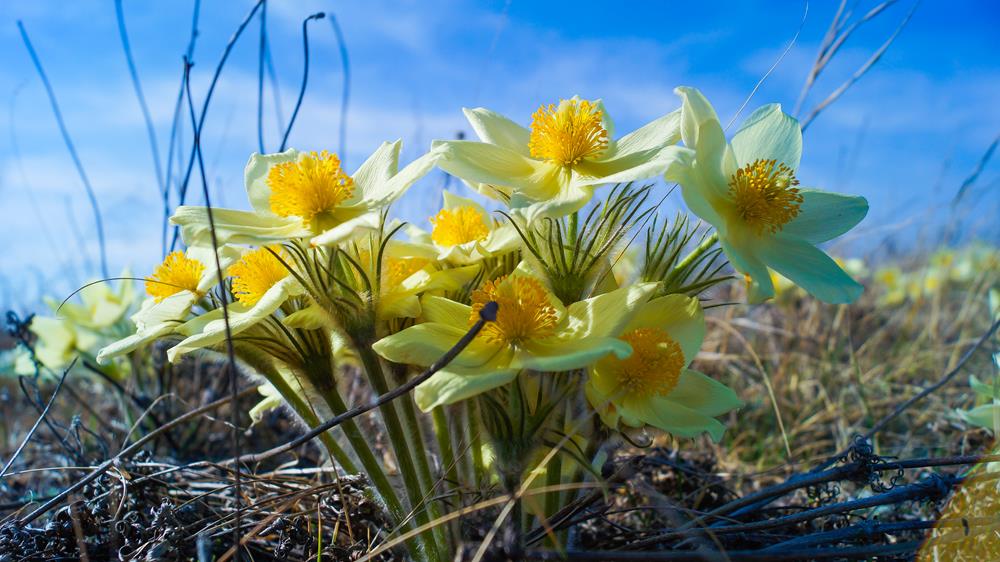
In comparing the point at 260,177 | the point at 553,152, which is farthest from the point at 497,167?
the point at 260,177

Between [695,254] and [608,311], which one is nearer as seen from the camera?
[608,311]

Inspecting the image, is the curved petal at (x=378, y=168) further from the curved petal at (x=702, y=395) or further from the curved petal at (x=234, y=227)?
the curved petal at (x=702, y=395)

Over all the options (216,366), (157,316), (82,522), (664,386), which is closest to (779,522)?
(664,386)

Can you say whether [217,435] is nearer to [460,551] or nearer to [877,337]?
[460,551]

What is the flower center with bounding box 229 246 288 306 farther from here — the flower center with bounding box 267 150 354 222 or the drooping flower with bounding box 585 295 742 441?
the drooping flower with bounding box 585 295 742 441

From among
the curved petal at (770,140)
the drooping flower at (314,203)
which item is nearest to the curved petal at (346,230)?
the drooping flower at (314,203)

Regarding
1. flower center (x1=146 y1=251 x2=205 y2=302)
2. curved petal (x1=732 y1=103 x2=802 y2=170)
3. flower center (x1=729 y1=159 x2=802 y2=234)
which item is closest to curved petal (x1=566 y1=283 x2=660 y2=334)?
flower center (x1=729 y1=159 x2=802 y2=234)

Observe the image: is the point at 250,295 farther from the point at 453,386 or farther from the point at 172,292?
Answer: the point at 453,386
